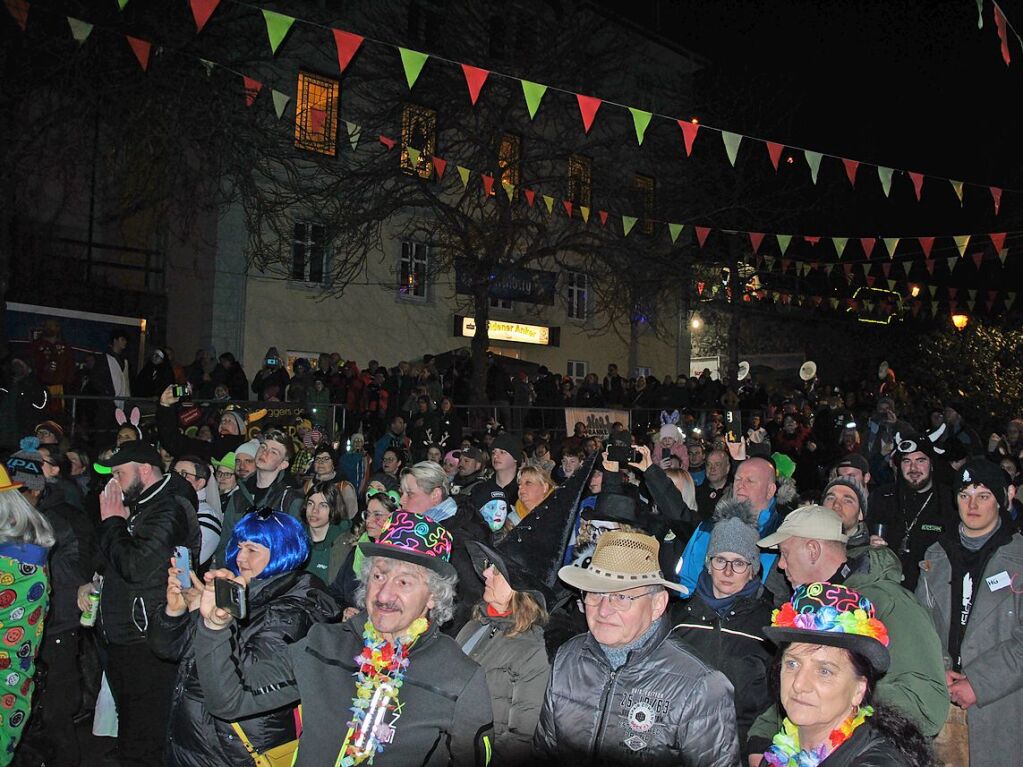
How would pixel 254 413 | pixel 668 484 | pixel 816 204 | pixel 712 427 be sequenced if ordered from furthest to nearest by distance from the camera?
pixel 816 204 → pixel 712 427 → pixel 254 413 → pixel 668 484

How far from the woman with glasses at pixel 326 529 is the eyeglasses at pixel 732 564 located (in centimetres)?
307

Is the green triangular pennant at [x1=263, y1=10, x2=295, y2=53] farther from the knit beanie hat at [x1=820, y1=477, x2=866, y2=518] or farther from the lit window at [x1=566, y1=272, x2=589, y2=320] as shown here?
the lit window at [x1=566, y1=272, x2=589, y2=320]

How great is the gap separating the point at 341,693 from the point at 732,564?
208 cm

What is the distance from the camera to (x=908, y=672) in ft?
11.8

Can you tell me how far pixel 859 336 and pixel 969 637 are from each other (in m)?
38.2

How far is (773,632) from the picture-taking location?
2.96 metres

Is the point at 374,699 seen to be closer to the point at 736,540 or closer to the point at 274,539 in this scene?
the point at 274,539

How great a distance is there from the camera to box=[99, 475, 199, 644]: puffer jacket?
476 cm

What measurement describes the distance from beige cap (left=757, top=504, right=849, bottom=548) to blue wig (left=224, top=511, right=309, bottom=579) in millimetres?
2113

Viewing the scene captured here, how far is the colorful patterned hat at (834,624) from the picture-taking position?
9.32ft

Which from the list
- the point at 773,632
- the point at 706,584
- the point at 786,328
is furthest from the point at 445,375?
the point at 786,328

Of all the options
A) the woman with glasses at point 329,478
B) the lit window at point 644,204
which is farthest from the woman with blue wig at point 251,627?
the lit window at point 644,204

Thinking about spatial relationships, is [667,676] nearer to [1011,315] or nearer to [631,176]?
[631,176]

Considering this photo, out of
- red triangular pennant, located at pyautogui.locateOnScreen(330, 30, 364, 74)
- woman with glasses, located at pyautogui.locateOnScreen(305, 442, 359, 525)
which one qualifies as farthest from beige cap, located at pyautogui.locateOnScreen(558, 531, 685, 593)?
red triangular pennant, located at pyautogui.locateOnScreen(330, 30, 364, 74)
